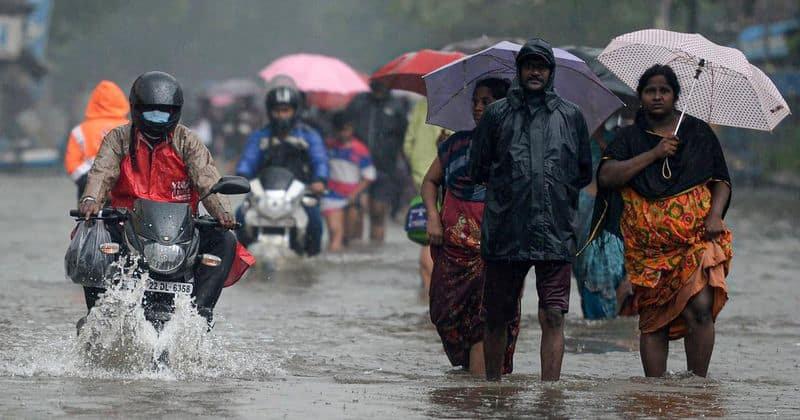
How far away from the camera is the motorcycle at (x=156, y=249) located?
25.7 feet

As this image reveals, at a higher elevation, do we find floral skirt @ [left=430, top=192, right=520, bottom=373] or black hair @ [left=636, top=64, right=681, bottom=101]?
black hair @ [left=636, top=64, right=681, bottom=101]

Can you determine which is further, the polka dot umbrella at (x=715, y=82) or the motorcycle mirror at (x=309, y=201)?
the motorcycle mirror at (x=309, y=201)

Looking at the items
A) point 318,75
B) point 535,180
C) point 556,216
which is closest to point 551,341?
point 556,216

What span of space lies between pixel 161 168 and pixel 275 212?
5.95 meters

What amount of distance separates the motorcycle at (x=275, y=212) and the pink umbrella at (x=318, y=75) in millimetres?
3159

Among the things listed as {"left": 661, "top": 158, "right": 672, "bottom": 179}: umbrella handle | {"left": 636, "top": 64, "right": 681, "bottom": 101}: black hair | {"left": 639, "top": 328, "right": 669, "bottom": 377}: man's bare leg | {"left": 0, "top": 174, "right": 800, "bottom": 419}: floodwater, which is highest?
{"left": 636, "top": 64, "right": 681, "bottom": 101}: black hair

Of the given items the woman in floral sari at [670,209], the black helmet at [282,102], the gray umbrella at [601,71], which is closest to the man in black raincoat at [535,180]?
the woman in floral sari at [670,209]

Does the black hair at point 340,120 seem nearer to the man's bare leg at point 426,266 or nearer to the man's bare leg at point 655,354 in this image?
the man's bare leg at point 426,266

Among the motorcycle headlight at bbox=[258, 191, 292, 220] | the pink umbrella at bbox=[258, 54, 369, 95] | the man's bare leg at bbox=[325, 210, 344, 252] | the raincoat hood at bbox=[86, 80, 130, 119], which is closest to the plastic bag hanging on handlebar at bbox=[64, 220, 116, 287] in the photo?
the raincoat hood at bbox=[86, 80, 130, 119]

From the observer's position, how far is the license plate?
7.90m

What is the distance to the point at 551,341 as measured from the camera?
7.65 meters

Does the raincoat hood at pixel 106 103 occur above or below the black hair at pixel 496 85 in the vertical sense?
below

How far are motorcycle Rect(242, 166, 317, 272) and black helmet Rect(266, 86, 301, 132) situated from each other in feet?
1.23

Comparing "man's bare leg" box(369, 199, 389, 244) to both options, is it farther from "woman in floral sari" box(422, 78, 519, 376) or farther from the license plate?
the license plate
